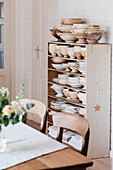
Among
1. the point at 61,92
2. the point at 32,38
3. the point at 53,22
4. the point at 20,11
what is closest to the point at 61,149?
the point at 61,92

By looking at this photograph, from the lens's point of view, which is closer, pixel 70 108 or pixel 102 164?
pixel 102 164

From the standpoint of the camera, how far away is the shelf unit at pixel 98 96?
3957mm

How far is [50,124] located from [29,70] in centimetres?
167

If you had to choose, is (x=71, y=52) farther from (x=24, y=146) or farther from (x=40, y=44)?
(x=24, y=146)

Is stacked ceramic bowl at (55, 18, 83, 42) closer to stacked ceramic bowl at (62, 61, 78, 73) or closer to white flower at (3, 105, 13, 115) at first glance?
stacked ceramic bowl at (62, 61, 78, 73)

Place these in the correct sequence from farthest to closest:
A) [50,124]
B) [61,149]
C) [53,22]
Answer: [53,22]
[50,124]
[61,149]

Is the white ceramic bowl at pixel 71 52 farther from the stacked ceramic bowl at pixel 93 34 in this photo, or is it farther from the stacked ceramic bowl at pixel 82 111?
the stacked ceramic bowl at pixel 82 111

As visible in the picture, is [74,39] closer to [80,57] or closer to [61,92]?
[80,57]

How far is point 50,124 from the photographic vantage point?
4.76 m

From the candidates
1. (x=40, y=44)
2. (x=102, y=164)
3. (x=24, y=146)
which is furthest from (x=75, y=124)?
(x=40, y=44)

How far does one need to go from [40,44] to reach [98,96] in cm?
224

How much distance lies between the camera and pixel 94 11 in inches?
172

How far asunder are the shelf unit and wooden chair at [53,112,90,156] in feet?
4.71

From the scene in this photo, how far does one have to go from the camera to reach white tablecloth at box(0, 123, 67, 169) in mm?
1955
